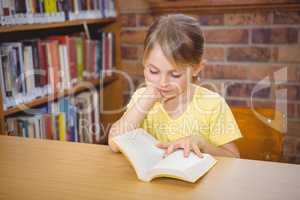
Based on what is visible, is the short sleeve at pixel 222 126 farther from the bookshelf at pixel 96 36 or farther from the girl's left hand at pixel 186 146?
the bookshelf at pixel 96 36

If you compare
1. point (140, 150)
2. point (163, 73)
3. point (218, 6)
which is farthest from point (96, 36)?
point (140, 150)

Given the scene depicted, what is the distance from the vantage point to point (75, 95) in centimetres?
218

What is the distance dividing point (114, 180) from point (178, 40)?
1.76ft

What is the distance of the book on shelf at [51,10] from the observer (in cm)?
156

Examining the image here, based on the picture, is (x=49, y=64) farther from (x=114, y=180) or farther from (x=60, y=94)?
(x=114, y=180)

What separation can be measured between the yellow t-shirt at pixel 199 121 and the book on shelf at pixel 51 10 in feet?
2.20

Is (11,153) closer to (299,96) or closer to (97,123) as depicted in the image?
(97,123)

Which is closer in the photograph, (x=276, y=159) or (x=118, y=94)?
(x=276, y=159)

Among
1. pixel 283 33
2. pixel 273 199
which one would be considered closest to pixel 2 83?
pixel 273 199

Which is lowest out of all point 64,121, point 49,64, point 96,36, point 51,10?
point 64,121

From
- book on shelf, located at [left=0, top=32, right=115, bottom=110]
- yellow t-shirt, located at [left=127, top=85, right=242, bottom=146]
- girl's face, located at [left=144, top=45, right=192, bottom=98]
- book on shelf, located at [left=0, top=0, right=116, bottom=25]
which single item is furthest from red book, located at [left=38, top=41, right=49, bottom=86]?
girl's face, located at [left=144, top=45, right=192, bottom=98]

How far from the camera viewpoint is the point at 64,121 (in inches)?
79.0

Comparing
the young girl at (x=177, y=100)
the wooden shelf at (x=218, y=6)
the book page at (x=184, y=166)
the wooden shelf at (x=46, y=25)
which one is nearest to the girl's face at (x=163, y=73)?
the young girl at (x=177, y=100)

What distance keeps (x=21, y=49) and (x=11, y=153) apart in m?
0.80
